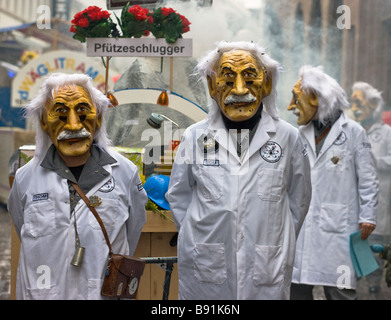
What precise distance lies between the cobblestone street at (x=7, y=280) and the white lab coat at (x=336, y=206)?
6.34 feet

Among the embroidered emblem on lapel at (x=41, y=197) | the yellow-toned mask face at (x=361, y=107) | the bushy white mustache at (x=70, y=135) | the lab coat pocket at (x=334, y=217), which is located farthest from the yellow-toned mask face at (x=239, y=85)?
the yellow-toned mask face at (x=361, y=107)

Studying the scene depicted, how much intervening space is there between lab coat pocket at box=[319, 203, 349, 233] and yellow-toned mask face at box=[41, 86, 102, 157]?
2326 mm

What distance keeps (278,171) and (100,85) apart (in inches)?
151

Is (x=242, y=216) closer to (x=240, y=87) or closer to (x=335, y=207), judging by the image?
(x=240, y=87)

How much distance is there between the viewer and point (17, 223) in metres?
4.34

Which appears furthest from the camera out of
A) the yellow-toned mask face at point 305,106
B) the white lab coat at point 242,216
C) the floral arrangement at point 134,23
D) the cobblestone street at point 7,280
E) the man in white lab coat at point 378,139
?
the man in white lab coat at point 378,139

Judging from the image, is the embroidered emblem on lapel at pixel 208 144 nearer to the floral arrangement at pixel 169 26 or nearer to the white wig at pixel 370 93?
the floral arrangement at pixel 169 26

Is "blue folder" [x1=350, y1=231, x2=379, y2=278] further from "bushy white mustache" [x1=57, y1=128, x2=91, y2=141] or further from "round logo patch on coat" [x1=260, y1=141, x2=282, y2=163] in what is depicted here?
"bushy white mustache" [x1=57, y1=128, x2=91, y2=141]

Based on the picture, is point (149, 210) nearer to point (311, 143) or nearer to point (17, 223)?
point (17, 223)

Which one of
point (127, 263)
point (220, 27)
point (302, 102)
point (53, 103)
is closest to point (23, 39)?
point (220, 27)

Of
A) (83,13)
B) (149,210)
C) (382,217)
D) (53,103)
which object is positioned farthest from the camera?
(382,217)

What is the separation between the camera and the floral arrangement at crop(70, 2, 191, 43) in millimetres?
6195

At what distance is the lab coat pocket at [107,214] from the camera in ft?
13.0

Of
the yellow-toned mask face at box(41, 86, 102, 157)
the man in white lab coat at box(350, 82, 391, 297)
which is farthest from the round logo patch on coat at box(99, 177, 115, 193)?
the man in white lab coat at box(350, 82, 391, 297)
